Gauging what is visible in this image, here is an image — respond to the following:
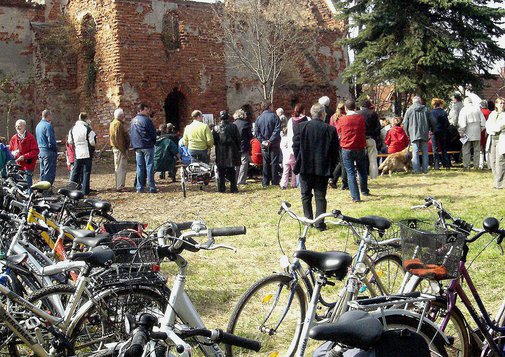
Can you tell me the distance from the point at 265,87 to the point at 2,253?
1927cm

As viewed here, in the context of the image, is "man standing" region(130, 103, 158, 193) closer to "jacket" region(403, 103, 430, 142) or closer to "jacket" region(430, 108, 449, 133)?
"jacket" region(403, 103, 430, 142)

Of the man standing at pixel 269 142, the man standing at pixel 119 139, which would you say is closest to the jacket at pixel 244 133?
the man standing at pixel 269 142

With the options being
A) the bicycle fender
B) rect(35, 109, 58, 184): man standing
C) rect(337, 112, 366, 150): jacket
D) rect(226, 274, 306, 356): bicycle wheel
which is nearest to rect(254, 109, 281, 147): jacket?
rect(337, 112, 366, 150): jacket

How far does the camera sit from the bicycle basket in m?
3.56

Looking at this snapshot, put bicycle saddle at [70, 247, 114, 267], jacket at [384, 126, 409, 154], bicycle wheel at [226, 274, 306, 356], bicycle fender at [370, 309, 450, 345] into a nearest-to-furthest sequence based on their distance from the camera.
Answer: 1. bicycle fender at [370, 309, 450, 345]
2. bicycle saddle at [70, 247, 114, 267]
3. bicycle wheel at [226, 274, 306, 356]
4. jacket at [384, 126, 409, 154]

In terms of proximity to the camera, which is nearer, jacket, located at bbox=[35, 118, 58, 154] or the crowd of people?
the crowd of people

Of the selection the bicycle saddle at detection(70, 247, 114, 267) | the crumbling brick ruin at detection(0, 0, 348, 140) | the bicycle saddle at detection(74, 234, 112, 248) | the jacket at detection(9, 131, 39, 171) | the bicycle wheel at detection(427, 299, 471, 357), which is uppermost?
the crumbling brick ruin at detection(0, 0, 348, 140)

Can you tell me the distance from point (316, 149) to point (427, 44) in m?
13.1

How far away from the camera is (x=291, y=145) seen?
1246 cm

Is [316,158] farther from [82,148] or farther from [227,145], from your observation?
[82,148]

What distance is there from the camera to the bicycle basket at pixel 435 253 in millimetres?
3562

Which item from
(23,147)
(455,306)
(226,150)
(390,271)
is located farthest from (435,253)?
(23,147)

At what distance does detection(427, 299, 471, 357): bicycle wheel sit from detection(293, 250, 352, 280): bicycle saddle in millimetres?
596

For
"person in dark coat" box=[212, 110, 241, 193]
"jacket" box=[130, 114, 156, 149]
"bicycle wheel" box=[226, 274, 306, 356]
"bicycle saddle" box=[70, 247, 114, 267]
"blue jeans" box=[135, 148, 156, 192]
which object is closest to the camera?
"bicycle saddle" box=[70, 247, 114, 267]
